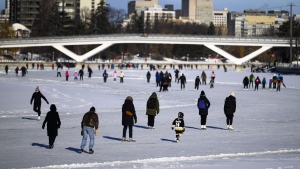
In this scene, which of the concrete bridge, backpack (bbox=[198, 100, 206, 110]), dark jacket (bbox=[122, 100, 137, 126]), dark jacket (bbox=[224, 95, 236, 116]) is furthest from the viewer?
the concrete bridge

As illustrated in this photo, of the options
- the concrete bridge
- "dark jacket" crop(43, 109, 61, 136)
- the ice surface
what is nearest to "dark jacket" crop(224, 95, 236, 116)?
the ice surface

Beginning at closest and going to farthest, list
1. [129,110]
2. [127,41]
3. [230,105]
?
[129,110]
[230,105]
[127,41]

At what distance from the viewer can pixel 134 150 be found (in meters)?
16.4

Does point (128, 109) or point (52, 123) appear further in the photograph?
point (128, 109)

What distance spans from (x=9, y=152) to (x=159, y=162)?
3.53 meters

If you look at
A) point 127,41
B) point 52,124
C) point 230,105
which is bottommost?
point 52,124

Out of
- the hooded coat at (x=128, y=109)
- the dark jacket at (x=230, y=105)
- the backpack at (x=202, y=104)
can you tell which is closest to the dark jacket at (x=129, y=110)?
the hooded coat at (x=128, y=109)

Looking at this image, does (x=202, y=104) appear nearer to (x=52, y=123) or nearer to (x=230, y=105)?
(x=230, y=105)

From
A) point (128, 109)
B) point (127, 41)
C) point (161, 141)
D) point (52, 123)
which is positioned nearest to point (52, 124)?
point (52, 123)

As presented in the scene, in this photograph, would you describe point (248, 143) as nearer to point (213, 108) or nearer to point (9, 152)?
point (9, 152)

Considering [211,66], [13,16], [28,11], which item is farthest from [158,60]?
[13,16]

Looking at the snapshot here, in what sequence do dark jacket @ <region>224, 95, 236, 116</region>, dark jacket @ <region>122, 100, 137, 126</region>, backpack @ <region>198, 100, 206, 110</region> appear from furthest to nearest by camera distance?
1. dark jacket @ <region>224, 95, 236, 116</region>
2. backpack @ <region>198, 100, 206, 110</region>
3. dark jacket @ <region>122, 100, 137, 126</region>

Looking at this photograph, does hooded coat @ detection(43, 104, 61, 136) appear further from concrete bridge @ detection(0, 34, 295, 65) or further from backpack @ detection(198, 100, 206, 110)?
concrete bridge @ detection(0, 34, 295, 65)

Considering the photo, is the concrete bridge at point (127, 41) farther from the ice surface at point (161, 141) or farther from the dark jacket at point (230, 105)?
the dark jacket at point (230, 105)
